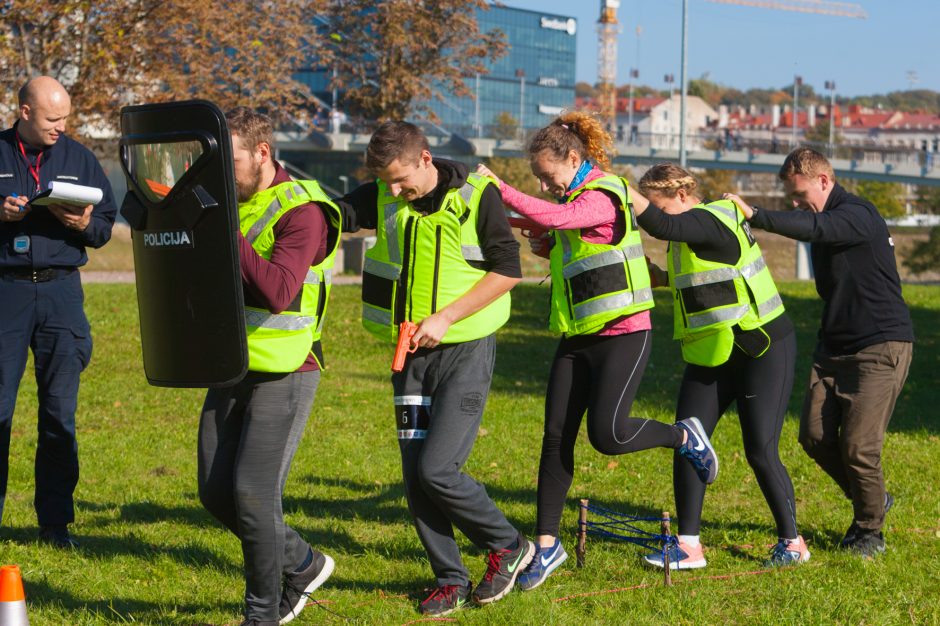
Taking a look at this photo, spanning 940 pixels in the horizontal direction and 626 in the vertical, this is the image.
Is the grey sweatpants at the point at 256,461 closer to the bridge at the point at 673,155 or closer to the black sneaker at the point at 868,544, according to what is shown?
the black sneaker at the point at 868,544

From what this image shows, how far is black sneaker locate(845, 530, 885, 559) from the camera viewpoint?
6.23 m

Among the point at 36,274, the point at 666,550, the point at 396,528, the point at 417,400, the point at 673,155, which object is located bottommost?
the point at 673,155

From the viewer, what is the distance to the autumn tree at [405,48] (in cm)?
4434

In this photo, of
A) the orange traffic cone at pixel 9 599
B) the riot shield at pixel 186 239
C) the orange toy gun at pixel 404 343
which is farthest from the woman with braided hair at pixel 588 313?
the orange traffic cone at pixel 9 599

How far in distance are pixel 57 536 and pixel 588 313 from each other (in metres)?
3.00

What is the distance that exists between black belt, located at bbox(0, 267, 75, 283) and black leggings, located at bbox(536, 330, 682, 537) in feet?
8.40

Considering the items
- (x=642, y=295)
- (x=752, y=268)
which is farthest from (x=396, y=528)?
(x=752, y=268)

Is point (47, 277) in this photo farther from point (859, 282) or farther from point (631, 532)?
point (859, 282)

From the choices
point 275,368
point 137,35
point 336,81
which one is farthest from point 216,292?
Result: point 336,81

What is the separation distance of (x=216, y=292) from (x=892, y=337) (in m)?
3.68

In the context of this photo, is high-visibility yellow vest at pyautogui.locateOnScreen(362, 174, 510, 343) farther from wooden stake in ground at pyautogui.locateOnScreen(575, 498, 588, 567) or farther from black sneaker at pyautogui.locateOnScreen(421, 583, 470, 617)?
wooden stake in ground at pyautogui.locateOnScreen(575, 498, 588, 567)

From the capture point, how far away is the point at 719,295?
598 centimetres

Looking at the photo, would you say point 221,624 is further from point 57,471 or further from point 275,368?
point 57,471

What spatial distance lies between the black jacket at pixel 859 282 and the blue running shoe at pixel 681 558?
51.5 inches
